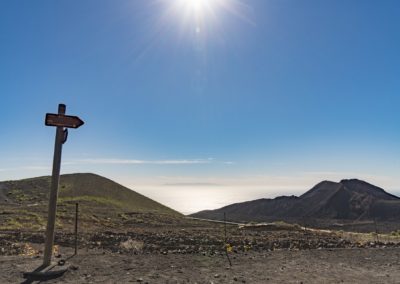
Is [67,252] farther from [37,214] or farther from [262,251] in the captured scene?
[37,214]

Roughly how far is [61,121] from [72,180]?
241ft

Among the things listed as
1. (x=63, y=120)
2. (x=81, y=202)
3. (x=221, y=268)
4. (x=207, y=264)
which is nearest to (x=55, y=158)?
(x=63, y=120)

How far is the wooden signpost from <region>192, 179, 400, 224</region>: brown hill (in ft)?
233

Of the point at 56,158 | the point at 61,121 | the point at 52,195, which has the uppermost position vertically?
the point at 61,121

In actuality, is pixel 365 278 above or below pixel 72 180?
below

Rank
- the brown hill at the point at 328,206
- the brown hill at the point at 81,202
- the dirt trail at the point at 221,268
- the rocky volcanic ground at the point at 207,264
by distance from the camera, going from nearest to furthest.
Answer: the dirt trail at the point at 221,268
the rocky volcanic ground at the point at 207,264
the brown hill at the point at 81,202
the brown hill at the point at 328,206

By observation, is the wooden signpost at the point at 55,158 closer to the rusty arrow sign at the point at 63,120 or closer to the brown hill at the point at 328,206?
the rusty arrow sign at the point at 63,120

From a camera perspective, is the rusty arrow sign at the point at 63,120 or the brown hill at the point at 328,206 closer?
A: the rusty arrow sign at the point at 63,120

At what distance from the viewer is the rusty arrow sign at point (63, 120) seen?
34.2ft

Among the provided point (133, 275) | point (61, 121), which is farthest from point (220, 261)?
point (61, 121)

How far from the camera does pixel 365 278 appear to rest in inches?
410

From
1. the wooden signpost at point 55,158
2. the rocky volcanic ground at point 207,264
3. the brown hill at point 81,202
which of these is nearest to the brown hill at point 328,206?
the brown hill at point 81,202

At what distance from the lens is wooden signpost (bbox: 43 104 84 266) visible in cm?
1038

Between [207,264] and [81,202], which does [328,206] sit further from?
[207,264]
